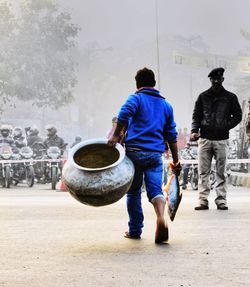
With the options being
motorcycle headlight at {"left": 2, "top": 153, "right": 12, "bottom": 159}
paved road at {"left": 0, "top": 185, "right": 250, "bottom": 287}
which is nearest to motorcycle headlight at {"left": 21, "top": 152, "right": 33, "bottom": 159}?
motorcycle headlight at {"left": 2, "top": 153, "right": 12, "bottom": 159}

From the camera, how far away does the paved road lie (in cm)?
586

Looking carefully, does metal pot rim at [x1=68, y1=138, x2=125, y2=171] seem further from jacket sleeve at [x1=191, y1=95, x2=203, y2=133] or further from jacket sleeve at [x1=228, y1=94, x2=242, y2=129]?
jacket sleeve at [x1=228, y1=94, x2=242, y2=129]

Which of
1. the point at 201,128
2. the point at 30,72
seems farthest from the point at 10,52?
the point at 201,128

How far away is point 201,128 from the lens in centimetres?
Result: 1215

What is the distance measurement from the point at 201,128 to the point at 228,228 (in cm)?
308

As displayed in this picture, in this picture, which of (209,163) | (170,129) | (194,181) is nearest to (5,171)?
(194,181)

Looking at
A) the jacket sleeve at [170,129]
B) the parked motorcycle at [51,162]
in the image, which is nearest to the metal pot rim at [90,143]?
the jacket sleeve at [170,129]

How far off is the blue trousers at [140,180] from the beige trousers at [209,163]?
3900 millimetres

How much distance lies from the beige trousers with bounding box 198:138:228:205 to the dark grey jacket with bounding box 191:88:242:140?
98 mm

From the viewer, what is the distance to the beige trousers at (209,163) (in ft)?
39.5

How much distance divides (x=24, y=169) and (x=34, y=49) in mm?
25463

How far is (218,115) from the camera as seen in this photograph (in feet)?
39.4

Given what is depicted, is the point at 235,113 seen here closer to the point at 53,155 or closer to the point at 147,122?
the point at 147,122

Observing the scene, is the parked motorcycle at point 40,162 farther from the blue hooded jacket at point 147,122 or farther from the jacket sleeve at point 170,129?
the blue hooded jacket at point 147,122
